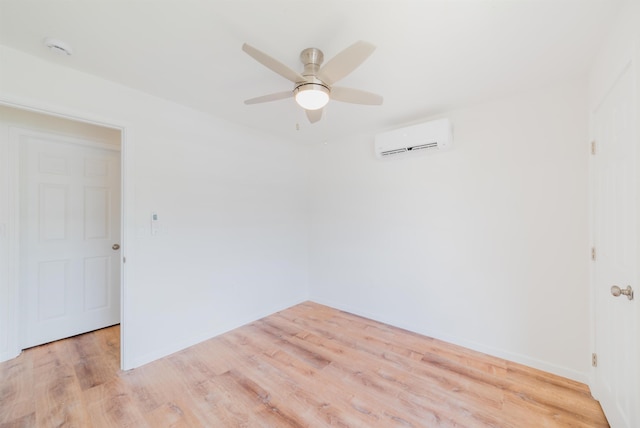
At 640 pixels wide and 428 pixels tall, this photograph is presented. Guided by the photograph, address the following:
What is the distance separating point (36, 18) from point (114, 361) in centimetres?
258

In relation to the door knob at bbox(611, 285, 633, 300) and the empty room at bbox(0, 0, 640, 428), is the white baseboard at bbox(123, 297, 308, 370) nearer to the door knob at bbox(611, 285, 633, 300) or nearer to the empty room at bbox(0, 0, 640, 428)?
the empty room at bbox(0, 0, 640, 428)

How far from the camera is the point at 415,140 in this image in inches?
102

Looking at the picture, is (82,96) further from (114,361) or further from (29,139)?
(114,361)

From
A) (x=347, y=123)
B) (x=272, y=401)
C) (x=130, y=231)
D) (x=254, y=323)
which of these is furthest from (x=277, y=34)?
(x=254, y=323)

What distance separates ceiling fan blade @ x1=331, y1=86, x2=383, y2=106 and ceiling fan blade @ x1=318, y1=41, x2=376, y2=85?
4.7 inches

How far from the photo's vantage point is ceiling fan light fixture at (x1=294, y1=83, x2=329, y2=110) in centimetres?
150

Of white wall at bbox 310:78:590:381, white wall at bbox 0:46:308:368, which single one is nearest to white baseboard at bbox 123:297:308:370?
white wall at bbox 0:46:308:368

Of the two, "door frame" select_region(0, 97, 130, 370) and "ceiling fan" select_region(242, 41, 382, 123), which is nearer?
"ceiling fan" select_region(242, 41, 382, 123)

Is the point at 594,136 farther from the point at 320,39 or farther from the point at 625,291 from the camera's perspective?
the point at 320,39

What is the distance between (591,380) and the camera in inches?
72.4

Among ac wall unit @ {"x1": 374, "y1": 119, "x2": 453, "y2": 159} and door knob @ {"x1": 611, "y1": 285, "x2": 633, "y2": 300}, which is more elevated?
ac wall unit @ {"x1": 374, "y1": 119, "x2": 453, "y2": 159}

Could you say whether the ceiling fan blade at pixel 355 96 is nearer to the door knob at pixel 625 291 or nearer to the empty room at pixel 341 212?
the empty room at pixel 341 212

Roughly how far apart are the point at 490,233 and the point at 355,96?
1.80 m

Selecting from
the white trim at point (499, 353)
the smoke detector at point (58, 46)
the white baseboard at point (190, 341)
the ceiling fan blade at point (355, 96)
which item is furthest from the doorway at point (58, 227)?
the white trim at point (499, 353)
